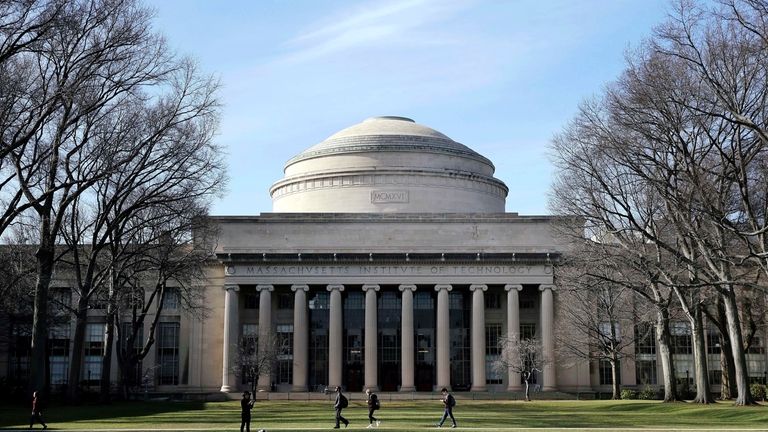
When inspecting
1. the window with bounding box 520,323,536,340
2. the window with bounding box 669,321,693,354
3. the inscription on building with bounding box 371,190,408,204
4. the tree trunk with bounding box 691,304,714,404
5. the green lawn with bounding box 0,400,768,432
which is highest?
the inscription on building with bounding box 371,190,408,204

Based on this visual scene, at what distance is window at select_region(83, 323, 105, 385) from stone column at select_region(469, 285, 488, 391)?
31.8 meters

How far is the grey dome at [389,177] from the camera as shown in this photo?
95.8 meters

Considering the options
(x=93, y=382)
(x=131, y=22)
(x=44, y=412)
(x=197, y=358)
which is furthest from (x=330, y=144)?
(x=131, y=22)

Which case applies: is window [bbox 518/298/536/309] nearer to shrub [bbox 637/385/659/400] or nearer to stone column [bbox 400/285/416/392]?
stone column [bbox 400/285/416/392]

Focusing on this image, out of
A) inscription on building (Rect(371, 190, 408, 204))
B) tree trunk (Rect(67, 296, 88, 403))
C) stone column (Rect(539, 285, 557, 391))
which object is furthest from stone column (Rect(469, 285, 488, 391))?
tree trunk (Rect(67, 296, 88, 403))

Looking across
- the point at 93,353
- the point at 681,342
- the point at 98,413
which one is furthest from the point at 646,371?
the point at 98,413

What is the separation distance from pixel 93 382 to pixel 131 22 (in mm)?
53411

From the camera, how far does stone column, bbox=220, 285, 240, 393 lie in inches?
3290

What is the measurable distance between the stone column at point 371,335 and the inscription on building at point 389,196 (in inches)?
481

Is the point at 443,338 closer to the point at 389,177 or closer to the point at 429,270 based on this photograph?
the point at 429,270

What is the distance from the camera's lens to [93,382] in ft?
285

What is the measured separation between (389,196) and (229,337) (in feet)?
68.4

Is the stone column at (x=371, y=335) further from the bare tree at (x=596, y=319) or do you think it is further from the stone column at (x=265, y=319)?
the bare tree at (x=596, y=319)

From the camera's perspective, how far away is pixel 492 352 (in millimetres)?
87688
